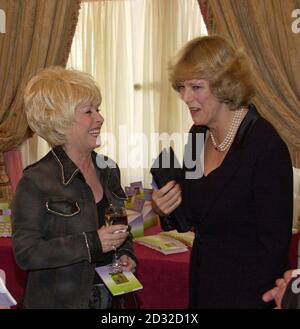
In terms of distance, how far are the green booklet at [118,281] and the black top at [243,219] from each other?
286 mm

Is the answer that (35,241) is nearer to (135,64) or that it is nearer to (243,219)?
(243,219)

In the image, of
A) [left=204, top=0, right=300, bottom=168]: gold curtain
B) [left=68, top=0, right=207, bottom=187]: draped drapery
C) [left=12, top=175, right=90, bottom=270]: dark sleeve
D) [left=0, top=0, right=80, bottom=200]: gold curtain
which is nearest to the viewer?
[left=12, top=175, right=90, bottom=270]: dark sleeve

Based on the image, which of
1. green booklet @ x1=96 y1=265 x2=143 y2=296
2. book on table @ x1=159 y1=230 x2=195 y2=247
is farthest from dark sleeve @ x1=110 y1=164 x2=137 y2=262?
book on table @ x1=159 y1=230 x2=195 y2=247

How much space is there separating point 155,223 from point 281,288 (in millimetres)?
1745

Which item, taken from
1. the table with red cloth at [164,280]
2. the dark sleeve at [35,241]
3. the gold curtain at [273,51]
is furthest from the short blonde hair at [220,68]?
the gold curtain at [273,51]

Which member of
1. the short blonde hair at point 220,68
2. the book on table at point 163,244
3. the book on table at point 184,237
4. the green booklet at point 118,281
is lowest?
the book on table at point 184,237

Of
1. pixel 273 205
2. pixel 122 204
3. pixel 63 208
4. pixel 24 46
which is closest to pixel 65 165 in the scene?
pixel 63 208

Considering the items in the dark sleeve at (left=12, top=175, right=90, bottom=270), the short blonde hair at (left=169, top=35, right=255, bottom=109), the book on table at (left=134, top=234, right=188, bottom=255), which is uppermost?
the short blonde hair at (left=169, top=35, right=255, bottom=109)

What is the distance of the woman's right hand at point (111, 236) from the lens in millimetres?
1716

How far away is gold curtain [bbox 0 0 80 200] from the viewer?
4102 mm

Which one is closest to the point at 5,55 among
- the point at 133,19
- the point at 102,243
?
the point at 133,19

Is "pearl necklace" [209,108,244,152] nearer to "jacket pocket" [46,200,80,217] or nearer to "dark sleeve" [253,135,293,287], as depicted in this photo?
"dark sleeve" [253,135,293,287]

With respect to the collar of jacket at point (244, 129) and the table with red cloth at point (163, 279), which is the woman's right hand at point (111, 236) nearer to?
the collar of jacket at point (244, 129)

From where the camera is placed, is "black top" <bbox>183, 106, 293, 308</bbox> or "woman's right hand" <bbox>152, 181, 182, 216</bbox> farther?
"woman's right hand" <bbox>152, 181, 182, 216</bbox>
